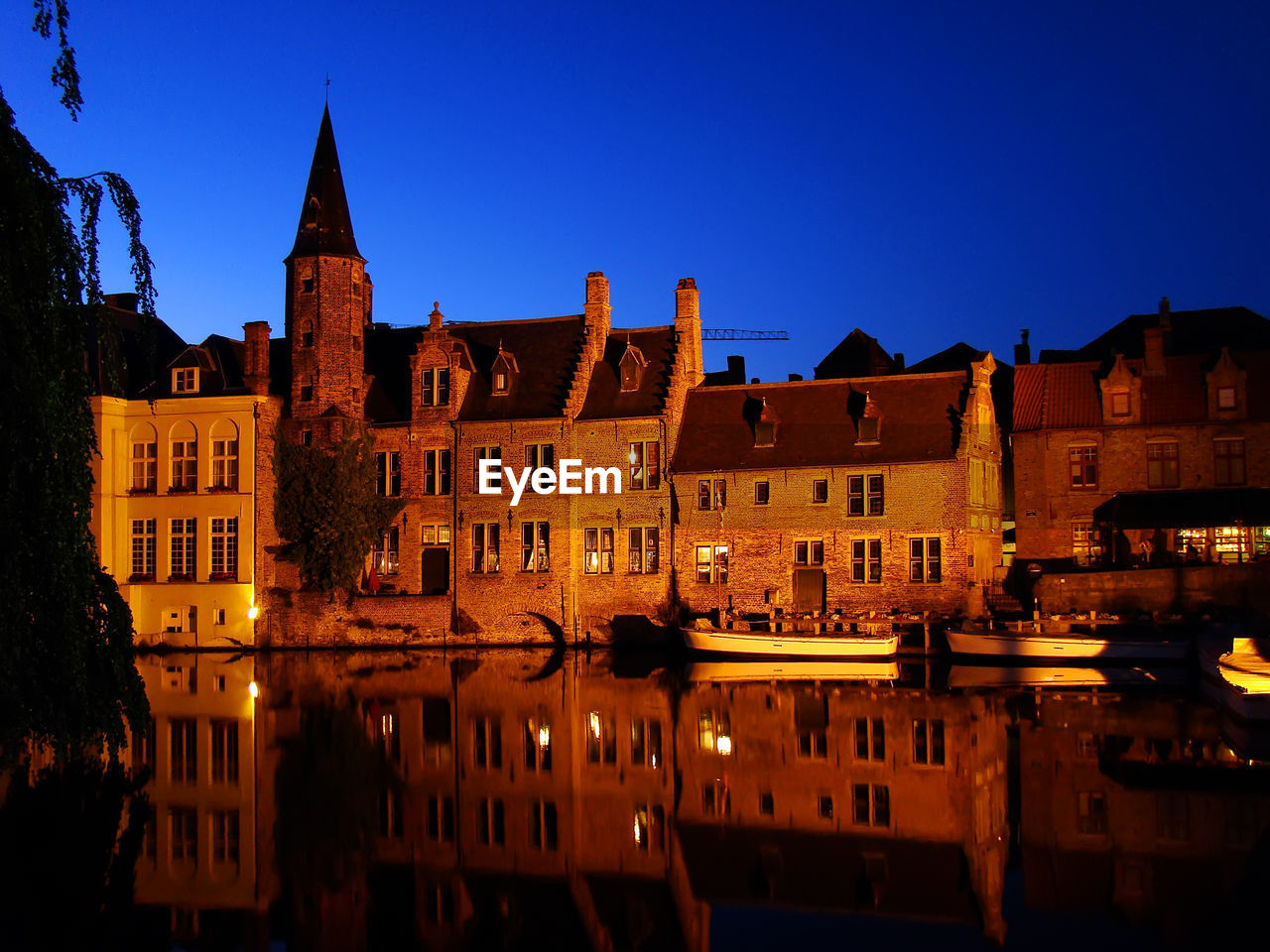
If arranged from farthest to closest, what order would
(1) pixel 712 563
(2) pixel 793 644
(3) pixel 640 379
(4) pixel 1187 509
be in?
(3) pixel 640 379
(1) pixel 712 563
(4) pixel 1187 509
(2) pixel 793 644

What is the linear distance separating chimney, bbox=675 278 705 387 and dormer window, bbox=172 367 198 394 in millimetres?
18174

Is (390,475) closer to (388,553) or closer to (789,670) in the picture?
(388,553)

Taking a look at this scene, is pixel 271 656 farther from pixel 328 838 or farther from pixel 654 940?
pixel 654 940

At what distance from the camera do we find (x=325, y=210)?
152 feet

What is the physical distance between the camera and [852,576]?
43.1 metres

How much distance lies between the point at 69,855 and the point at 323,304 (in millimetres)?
31628

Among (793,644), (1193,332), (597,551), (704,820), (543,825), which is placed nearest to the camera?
(704,820)

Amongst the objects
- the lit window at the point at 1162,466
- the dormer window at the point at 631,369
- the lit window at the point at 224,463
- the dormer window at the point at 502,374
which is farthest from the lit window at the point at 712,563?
the lit window at the point at 224,463

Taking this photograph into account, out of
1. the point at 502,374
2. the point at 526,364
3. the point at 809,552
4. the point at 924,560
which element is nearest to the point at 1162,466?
the point at 924,560

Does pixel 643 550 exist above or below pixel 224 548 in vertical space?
below

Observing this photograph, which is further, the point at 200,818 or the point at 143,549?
the point at 143,549

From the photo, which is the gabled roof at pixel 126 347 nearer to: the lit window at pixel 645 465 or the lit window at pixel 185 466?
the lit window at pixel 185 466

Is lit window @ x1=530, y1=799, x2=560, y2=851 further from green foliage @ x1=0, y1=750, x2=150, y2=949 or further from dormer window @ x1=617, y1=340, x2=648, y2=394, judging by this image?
dormer window @ x1=617, y1=340, x2=648, y2=394

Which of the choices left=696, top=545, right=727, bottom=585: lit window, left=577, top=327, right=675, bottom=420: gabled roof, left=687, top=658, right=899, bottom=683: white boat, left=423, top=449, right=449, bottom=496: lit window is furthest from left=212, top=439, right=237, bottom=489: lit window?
left=687, top=658, right=899, bottom=683: white boat
